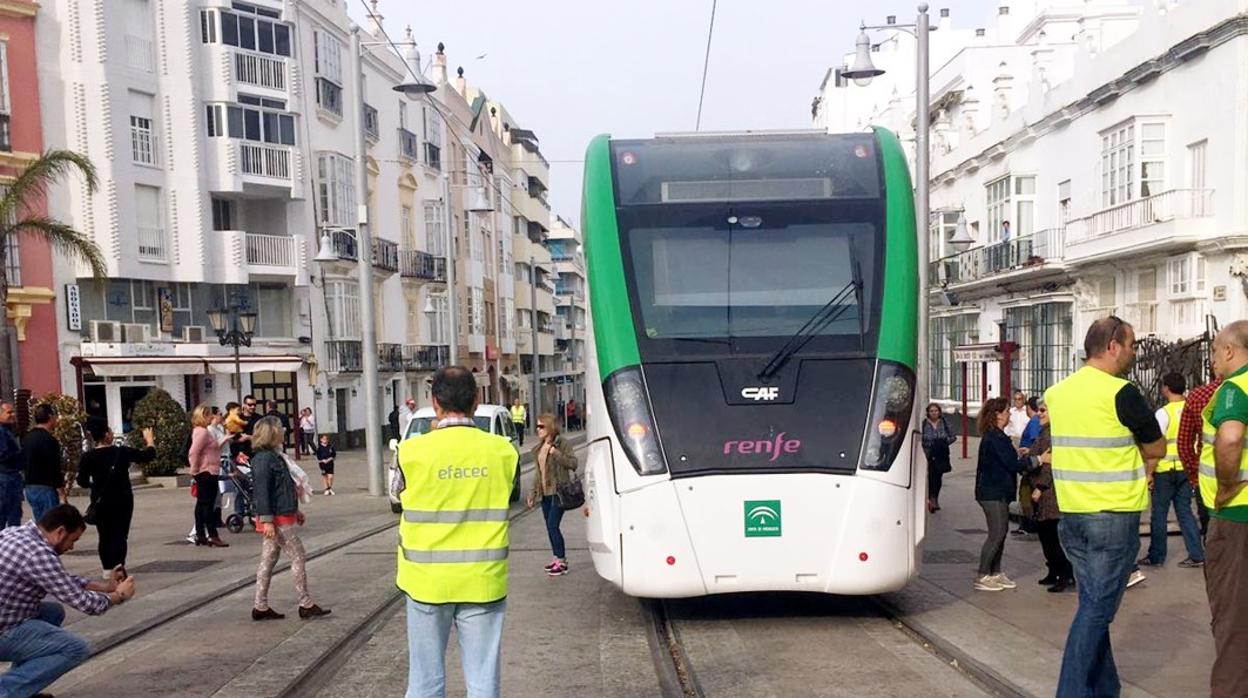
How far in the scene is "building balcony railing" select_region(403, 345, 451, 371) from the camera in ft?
145

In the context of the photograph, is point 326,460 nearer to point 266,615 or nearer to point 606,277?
point 266,615

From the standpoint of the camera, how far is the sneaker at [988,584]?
958 centimetres

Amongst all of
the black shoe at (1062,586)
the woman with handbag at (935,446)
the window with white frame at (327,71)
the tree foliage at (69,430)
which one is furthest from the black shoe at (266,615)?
the window with white frame at (327,71)

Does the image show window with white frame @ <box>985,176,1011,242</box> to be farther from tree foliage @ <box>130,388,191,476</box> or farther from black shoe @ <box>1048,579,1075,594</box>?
black shoe @ <box>1048,579,1075,594</box>

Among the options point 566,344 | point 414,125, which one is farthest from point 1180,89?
point 566,344

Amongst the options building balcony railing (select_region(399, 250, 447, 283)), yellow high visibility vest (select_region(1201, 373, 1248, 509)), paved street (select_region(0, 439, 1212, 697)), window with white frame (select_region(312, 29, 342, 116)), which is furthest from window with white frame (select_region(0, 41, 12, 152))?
yellow high visibility vest (select_region(1201, 373, 1248, 509))

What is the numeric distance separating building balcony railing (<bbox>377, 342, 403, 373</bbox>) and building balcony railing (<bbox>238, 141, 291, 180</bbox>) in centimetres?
820

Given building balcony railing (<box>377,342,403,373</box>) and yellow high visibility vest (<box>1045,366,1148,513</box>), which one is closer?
yellow high visibility vest (<box>1045,366,1148,513</box>)

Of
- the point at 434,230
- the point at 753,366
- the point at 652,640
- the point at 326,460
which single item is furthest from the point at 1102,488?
the point at 434,230

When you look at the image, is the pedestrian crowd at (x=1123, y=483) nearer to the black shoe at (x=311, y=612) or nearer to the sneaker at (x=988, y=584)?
the sneaker at (x=988, y=584)

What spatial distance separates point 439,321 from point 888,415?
41985 millimetres

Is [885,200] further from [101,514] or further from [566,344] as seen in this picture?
[566,344]

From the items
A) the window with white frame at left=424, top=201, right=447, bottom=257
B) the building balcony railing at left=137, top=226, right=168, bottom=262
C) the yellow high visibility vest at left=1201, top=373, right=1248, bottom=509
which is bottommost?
the yellow high visibility vest at left=1201, top=373, right=1248, bottom=509

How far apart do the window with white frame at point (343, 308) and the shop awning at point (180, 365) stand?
9.09 feet
